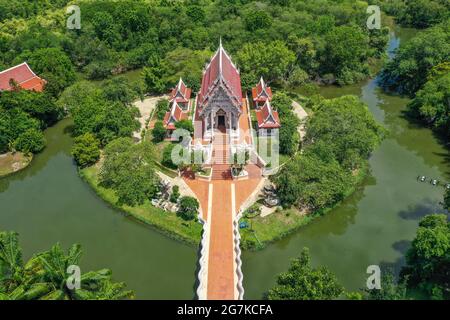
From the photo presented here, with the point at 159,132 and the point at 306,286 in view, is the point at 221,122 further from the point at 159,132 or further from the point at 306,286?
the point at 306,286

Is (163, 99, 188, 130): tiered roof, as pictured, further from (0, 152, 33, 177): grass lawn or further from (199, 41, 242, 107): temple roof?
(0, 152, 33, 177): grass lawn

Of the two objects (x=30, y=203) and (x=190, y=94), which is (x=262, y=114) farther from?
(x=30, y=203)

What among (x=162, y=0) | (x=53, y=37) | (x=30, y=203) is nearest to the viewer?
(x=30, y=203)

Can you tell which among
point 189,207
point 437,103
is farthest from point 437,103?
point 189,207

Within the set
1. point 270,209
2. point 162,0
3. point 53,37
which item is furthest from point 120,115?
point 162,0

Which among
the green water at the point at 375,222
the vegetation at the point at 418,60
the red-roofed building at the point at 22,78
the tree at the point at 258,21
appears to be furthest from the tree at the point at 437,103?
the red-roofed building at the point at 22,78

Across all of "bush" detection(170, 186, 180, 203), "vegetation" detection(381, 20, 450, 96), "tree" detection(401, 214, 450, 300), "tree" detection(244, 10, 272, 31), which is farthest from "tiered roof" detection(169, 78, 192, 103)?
"tree" detection(401, 214, 450, 300)

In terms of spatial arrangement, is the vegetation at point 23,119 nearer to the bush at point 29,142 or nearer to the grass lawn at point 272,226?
the bush at point 29,142
